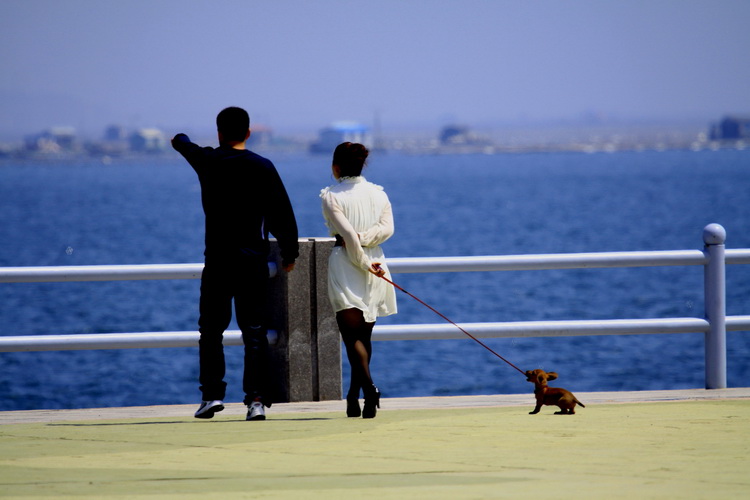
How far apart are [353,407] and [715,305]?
2.68 meters

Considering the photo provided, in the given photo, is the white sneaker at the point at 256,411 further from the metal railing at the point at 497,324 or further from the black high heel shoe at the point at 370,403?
the metal railing at the point at 497,324

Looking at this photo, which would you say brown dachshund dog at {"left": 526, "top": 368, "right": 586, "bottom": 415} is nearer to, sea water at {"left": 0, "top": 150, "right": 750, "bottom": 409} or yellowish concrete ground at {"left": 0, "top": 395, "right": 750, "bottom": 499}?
yellowish concrete ground at {"left": 0, "top": 395, "right": 750, "bottom": 499}

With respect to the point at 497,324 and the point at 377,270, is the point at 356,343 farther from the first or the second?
the point at 497,324

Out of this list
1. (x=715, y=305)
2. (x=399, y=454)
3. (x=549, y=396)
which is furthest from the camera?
(x=715, y=305)

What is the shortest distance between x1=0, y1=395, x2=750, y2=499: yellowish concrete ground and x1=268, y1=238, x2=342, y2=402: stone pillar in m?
0.51

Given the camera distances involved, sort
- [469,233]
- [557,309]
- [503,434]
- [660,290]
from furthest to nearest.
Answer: [469,233], [660,290], [557,309], [503,434]

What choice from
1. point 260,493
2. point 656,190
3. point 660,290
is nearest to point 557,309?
point 660,290

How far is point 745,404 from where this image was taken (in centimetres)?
712

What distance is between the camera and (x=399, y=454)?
5609 millimetres

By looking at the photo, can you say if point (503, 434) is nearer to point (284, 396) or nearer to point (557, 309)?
point (284, 396)

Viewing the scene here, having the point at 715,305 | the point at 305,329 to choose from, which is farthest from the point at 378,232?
the point at 715,305

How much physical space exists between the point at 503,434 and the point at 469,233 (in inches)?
2685

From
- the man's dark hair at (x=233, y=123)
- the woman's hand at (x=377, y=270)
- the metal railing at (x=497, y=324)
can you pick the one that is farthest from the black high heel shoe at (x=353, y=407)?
the man's dark hair at (x=233, y=123)

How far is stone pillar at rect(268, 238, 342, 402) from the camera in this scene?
7.61 metres
